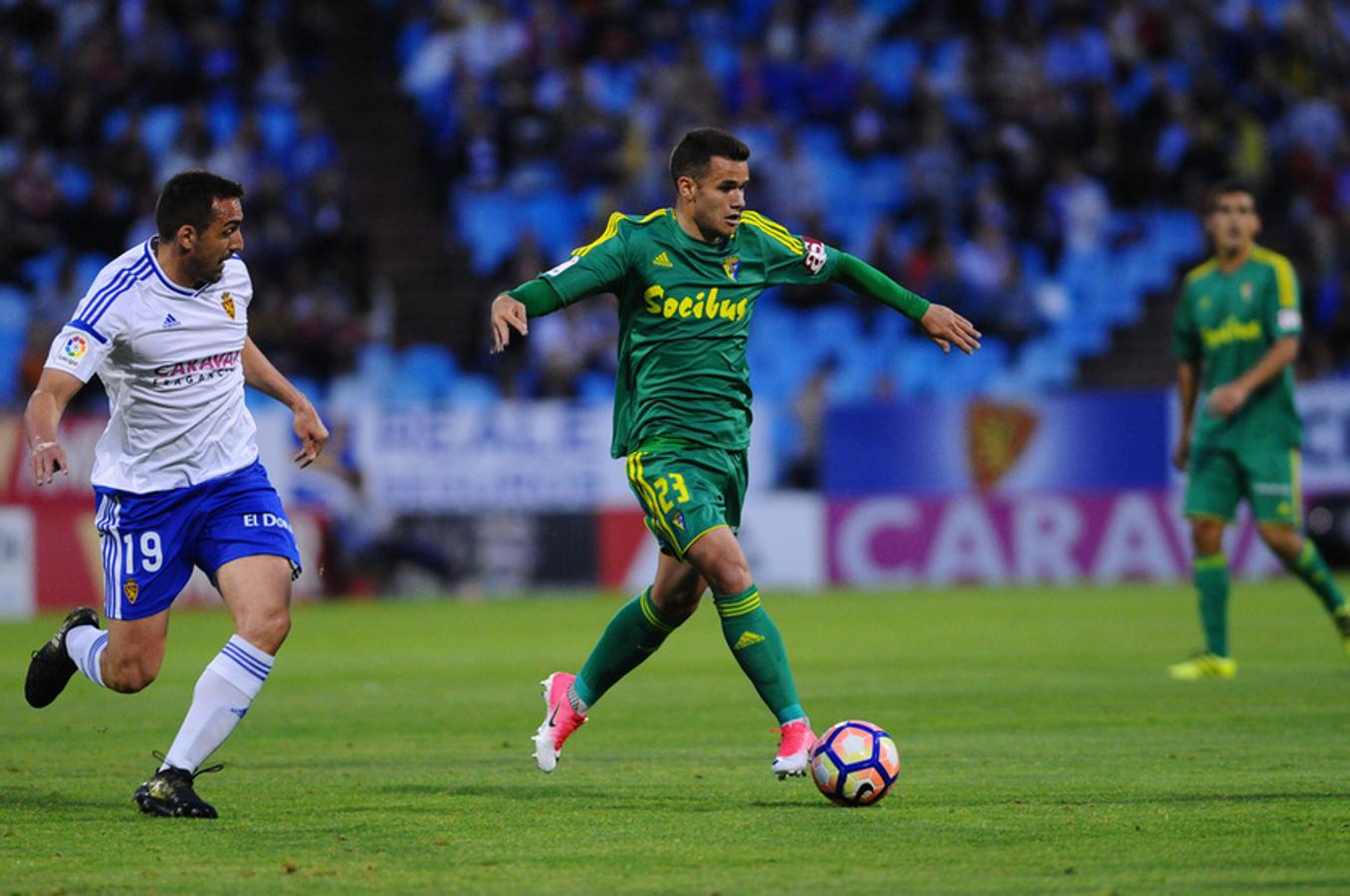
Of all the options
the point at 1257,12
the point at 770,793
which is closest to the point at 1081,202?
the point at 1257,12

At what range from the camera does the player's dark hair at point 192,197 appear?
7422 mm

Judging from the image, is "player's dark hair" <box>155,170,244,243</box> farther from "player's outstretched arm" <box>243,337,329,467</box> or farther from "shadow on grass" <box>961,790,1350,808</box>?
"shadow on grass" <box>961,790,1350,808</box>

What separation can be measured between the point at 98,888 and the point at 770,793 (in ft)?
8.88

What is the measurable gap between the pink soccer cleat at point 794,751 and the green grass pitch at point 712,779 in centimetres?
14

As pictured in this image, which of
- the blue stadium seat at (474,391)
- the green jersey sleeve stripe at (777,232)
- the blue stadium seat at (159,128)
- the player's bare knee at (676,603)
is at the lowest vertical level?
the player's bare knee at (676,603)

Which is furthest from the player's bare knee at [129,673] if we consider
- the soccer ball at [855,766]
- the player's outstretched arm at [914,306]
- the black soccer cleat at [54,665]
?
the player's outstretched arm at [914,306]

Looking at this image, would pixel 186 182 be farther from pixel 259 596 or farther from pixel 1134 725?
pixel 1134 725

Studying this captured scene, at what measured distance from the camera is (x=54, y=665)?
8211 mm

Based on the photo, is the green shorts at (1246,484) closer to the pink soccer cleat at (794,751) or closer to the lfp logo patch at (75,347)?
the pink soccer cleat at (794,751)

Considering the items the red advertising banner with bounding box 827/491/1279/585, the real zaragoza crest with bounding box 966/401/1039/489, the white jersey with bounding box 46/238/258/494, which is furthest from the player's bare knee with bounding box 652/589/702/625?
the real zaragoza crest with bounding box 966/401/1039/489

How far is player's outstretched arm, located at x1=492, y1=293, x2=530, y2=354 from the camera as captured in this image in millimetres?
7016

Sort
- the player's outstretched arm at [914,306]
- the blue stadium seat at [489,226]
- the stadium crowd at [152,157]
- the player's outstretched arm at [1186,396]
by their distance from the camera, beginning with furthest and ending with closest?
the blue stadium seat at [489,226], the stadium crowd at [152,157], the player's outstretched arm at [1186,396], the player's outstretched arm at [914,306]

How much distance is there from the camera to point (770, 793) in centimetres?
757

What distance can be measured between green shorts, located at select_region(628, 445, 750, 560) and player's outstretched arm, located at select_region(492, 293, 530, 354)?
3.01 ft
